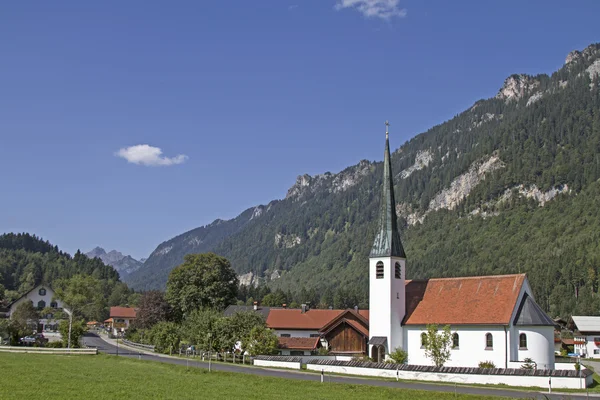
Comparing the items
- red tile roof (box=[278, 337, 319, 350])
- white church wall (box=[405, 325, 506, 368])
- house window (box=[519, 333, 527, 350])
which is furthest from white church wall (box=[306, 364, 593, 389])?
red tile roof (box=[278, 337, 319, 350])

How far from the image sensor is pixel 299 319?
79750 millimetres

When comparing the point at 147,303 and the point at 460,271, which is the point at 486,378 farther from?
the point at 460,271

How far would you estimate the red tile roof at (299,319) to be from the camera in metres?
77.6

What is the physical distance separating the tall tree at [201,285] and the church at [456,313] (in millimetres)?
33251

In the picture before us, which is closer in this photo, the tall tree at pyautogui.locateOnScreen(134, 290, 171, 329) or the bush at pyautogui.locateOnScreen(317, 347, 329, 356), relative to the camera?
the bush at pyautogui.locateOnScreen(317, 347, 329, 356)

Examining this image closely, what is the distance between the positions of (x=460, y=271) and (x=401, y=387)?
538 ft

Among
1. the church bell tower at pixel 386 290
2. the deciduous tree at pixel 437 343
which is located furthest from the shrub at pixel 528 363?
the church bell tower at pixel 386 290

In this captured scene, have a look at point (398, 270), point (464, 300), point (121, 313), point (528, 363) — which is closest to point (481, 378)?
point (528, 363)

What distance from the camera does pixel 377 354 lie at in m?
57.5

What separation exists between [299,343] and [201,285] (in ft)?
80.9

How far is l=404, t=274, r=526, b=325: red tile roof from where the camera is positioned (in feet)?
172

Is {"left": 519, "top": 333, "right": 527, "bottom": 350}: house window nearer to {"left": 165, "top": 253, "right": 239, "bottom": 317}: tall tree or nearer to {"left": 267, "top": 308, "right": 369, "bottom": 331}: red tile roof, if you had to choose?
{"left": 267, "top": 308, "right": 369, "bottom": 331}: red tile roof

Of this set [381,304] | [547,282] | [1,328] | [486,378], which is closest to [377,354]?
[381,304]

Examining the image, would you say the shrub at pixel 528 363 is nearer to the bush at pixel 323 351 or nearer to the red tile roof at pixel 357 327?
the red tile roof at pixel 357 327
